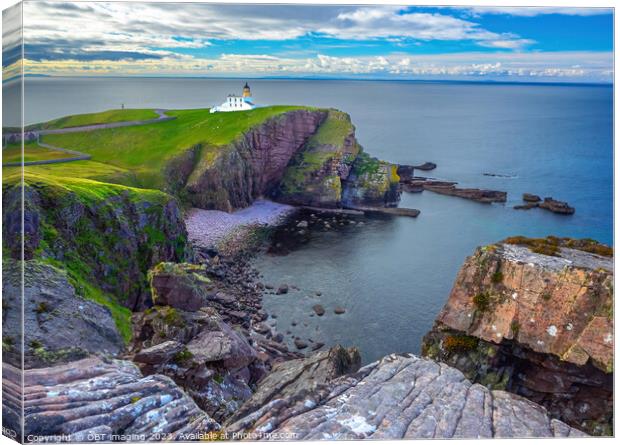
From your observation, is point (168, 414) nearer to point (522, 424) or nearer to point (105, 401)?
point (105, 401)

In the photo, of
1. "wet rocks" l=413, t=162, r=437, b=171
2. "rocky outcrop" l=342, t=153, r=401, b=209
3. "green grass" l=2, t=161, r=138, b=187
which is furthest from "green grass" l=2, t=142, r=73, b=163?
"wet rocks" l=413, t=162, r=437, b=171

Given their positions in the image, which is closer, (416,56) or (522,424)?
(522,424)

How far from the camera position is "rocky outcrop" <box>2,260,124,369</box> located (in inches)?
472

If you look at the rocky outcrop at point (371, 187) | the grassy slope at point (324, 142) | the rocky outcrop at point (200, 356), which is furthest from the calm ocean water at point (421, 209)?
the grassy slope at point (324, 142)

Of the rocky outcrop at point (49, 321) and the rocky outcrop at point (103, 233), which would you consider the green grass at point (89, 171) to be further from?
the rocky outcrop at point (49, 321)

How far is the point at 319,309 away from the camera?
27594 mm

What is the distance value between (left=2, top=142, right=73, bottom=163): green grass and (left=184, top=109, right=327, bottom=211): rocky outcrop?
9533mm

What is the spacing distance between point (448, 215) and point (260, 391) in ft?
107

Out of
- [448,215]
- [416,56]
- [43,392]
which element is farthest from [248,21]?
[448,215]

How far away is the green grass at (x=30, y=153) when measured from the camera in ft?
40.4

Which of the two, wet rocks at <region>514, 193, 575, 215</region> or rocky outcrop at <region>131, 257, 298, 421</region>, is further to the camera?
wet rocks at <region>514, 193, 575, 215</region>

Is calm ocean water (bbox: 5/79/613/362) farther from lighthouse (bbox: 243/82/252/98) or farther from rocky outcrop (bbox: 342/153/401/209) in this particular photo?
rocky outcrop (bbox: 342/153/401/209)

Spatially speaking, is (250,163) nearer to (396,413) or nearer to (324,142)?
(324,142)

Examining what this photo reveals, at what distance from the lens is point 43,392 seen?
1156cm
